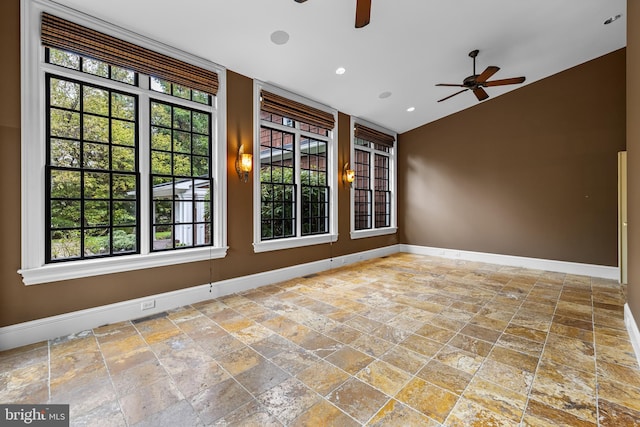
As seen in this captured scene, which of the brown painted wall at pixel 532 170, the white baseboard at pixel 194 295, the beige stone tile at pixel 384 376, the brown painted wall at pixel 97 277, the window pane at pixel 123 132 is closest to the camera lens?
the beige stone tile at pixel 384 376

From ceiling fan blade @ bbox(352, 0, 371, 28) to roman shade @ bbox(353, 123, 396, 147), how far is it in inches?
148

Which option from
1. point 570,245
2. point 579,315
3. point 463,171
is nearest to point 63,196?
point 579,315

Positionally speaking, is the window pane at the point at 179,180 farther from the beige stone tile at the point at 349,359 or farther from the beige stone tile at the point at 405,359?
the beige stone tile at the point at 405,359

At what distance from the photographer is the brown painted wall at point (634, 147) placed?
8.38 feet

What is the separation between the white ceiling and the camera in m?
3.14

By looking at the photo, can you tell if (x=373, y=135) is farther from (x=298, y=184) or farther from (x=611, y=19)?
(x=611, y=19)

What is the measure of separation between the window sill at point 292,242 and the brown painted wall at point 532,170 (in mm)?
2989

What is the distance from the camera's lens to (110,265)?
3.15 metres

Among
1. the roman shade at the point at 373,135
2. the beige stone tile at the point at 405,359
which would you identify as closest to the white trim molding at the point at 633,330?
the beige stone tile at the point at 405,359

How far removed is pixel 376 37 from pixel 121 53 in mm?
3041

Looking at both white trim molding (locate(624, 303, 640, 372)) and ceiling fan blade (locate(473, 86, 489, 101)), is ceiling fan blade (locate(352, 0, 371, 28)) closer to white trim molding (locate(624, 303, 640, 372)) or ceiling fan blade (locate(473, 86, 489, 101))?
ceiling fan blade (locate(473, 86, 489, 101))

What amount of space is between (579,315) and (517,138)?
388 centimetres

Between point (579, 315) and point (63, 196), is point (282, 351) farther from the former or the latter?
point (579, 315)

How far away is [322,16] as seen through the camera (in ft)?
10.9
